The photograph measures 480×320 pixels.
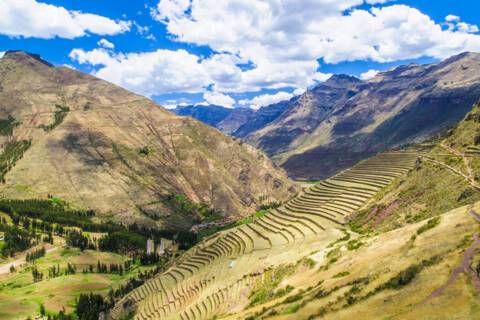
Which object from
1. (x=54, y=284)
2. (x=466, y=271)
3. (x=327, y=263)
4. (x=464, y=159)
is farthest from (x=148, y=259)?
(x=466, y=271)

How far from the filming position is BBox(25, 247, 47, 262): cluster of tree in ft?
548

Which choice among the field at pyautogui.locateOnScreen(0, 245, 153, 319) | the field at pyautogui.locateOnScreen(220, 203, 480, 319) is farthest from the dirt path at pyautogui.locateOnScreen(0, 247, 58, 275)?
the field at pyautogui.locateOnScreen(220, 203, 480, 319)

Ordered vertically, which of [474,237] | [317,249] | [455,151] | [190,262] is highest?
[455,151]

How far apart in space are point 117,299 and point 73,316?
1664 centimetres

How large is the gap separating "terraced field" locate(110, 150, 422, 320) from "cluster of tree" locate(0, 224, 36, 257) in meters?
91.8

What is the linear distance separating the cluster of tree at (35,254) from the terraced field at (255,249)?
77.7m

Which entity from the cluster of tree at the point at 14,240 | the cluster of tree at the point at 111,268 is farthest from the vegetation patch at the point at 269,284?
the cluster of tree at the point at 14,240

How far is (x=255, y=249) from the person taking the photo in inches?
3393

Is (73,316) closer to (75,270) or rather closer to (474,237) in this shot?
(75,270)

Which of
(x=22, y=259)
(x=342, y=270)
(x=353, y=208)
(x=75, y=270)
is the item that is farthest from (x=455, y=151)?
(x=22, y=259)

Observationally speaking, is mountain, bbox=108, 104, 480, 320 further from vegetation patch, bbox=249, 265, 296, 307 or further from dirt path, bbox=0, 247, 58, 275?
dirt path, bbox=0, 247, 58, 275

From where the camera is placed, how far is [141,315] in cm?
9519

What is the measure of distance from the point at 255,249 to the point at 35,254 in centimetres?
13473

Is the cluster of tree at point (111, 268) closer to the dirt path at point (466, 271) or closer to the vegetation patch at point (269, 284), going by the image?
the vegetation patch at point (269, 284)
